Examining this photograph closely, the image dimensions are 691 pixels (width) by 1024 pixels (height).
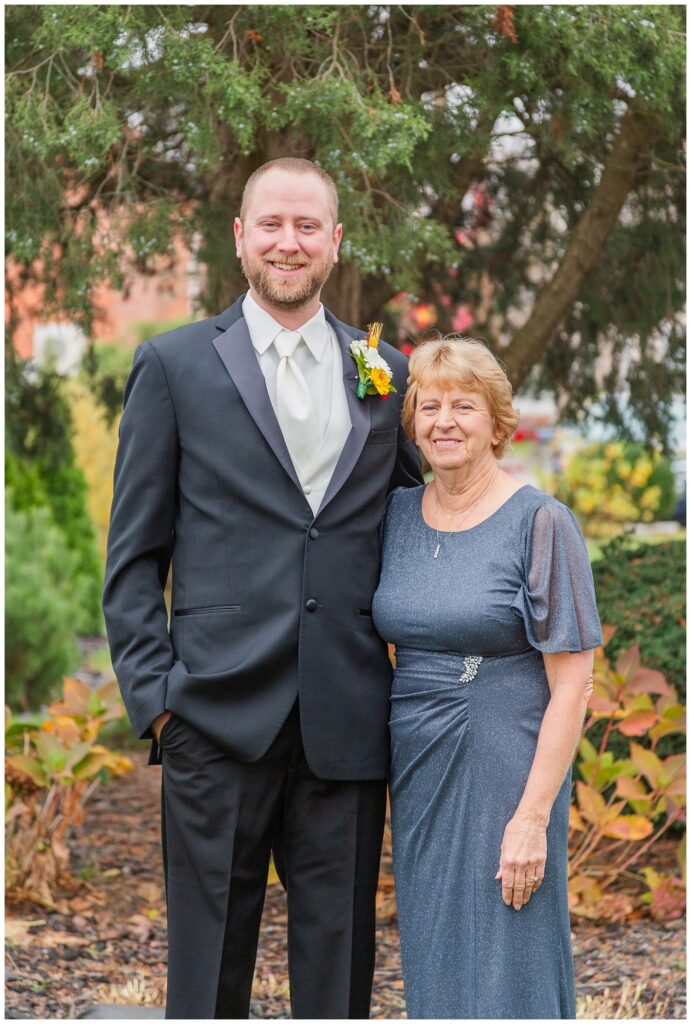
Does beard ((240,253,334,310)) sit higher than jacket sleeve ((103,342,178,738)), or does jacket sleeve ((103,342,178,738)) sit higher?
beard ((240,253,334,310))

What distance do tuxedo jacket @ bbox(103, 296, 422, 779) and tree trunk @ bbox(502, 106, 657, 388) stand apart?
8.06 feet

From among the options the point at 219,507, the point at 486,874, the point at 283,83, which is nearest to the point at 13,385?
the point at 283,83

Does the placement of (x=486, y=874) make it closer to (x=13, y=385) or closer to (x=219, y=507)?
(x=219, y=507)

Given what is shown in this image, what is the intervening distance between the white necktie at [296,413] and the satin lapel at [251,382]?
1.1 inches

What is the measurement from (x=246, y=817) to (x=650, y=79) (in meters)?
2.53

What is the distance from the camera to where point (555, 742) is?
264 centimetres

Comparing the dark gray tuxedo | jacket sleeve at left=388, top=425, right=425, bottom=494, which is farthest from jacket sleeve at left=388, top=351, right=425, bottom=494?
the dark gray tuxedo

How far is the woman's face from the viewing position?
280cm

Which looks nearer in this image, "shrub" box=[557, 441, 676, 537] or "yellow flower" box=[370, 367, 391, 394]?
"yellow flower" box=[370, 367, 391, 394]

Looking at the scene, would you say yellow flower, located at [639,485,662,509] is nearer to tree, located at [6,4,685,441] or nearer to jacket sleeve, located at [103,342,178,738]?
tree, located at [6,4,685,441]

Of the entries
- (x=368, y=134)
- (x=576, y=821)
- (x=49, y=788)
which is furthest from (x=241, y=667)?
(x=49, y=788)

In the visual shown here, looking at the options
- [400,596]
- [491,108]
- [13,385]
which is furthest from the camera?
[13,385]

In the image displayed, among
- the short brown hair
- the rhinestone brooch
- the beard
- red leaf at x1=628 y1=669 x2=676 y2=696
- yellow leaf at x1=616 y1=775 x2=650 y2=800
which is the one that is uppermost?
the short brown hair

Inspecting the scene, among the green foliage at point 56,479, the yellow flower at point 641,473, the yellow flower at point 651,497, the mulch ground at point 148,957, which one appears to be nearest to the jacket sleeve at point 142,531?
the mulch ground at point 148,957
